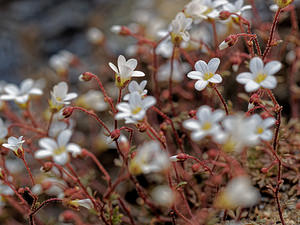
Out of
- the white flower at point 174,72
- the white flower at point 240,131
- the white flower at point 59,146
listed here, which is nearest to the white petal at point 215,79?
the white flower at point 240,131

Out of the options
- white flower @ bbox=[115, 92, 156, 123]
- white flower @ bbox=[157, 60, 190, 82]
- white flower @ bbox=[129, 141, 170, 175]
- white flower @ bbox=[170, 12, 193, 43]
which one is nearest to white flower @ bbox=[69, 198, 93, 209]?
white flower @ bbox=[129, 141, 170, 175]

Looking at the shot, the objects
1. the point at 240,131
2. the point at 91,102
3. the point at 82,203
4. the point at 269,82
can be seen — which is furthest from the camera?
the point at 91,102

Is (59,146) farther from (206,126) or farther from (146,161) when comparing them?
(206,126)

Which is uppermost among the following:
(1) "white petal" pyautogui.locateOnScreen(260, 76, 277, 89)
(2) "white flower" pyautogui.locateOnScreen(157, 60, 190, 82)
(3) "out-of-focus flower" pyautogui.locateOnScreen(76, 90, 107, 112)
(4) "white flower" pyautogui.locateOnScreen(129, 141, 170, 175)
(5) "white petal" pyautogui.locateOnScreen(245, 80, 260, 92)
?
(1) "white petal" pyautogui.locateOnScreen(260, 76, 277, 89)

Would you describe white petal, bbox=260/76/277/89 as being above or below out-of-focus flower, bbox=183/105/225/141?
above

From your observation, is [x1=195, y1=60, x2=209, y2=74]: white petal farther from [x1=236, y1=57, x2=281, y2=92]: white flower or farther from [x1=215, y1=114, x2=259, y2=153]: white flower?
[x1=215, y1=114, x2=259, y2=153]: white flower

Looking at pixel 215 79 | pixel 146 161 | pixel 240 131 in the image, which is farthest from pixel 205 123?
pixel 146 161
